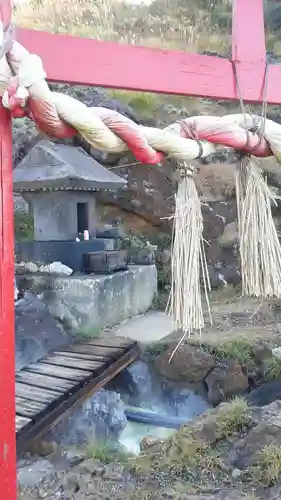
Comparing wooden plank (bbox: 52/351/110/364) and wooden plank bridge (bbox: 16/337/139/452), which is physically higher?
wooden plank (bbox: 52/351/110/364)

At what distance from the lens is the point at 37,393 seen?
14.3 ft

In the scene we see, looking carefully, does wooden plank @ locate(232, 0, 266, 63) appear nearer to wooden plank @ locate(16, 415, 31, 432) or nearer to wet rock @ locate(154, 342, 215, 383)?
wooden plank @ locate(16, 415, 31, 432)

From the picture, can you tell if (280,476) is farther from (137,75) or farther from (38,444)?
(137,75)

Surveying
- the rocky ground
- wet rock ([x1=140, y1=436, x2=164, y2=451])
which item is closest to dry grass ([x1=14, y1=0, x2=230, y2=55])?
the rocky ground

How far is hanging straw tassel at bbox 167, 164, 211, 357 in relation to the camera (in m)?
1.27

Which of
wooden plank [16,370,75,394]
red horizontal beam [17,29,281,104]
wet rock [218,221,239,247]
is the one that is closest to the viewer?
red horizontal beam [17,29,281,104]

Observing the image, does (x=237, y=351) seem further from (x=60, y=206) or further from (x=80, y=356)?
(x=60, y=206)

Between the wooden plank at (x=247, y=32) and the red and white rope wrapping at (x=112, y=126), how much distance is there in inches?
14.2

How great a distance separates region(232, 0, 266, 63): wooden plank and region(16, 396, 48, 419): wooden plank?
3272 mm

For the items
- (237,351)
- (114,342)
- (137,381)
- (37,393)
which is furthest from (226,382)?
(37,393)

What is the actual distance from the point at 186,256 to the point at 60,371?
13.1 feet

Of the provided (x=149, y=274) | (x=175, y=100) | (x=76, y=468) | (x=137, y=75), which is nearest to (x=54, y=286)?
(x=149, y=274)

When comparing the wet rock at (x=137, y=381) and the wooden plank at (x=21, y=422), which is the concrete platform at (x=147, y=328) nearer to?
the wet rock at (x=137, y=381)

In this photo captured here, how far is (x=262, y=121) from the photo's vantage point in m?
1.30
